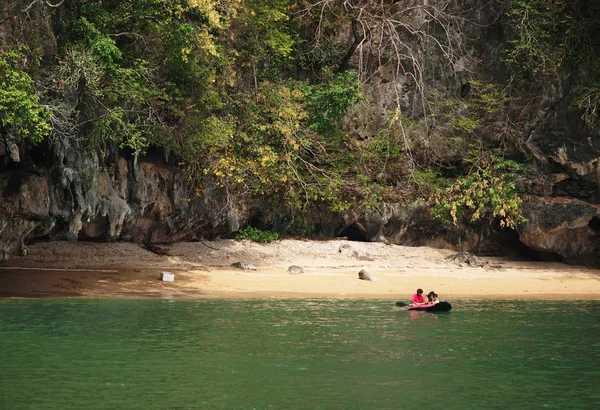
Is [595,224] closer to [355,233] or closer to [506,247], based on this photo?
[506,247]

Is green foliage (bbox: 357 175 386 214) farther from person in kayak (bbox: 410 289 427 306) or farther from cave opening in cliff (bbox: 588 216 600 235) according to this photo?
person in kayak (bbox: 410 289 427 306)

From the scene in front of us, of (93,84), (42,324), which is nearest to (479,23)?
(93,84)

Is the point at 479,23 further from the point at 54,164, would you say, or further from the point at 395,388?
the point at 395,388

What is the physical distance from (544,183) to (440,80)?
16.5ft

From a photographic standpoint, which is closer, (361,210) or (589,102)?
(589,102)

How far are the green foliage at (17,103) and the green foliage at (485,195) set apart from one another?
1349 centimetres

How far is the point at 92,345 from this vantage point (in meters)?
13.9

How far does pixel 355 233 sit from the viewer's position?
28.2 meters

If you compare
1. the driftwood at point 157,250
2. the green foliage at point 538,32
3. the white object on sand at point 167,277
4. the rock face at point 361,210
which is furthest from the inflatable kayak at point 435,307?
the green foliage at point 538,32

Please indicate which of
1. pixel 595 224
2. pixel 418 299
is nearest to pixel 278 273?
pixel 418 299

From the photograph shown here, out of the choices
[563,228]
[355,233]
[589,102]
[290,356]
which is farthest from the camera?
[355,233]

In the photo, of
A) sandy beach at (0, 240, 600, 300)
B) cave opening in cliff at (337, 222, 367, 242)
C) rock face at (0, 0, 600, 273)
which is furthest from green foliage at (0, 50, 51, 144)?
cave opening in cliff at (337, 222, 367, 242)

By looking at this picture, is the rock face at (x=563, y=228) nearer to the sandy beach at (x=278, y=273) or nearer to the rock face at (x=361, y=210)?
the rock face at (x=361, y=210)

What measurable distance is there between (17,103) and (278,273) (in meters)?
9.50
